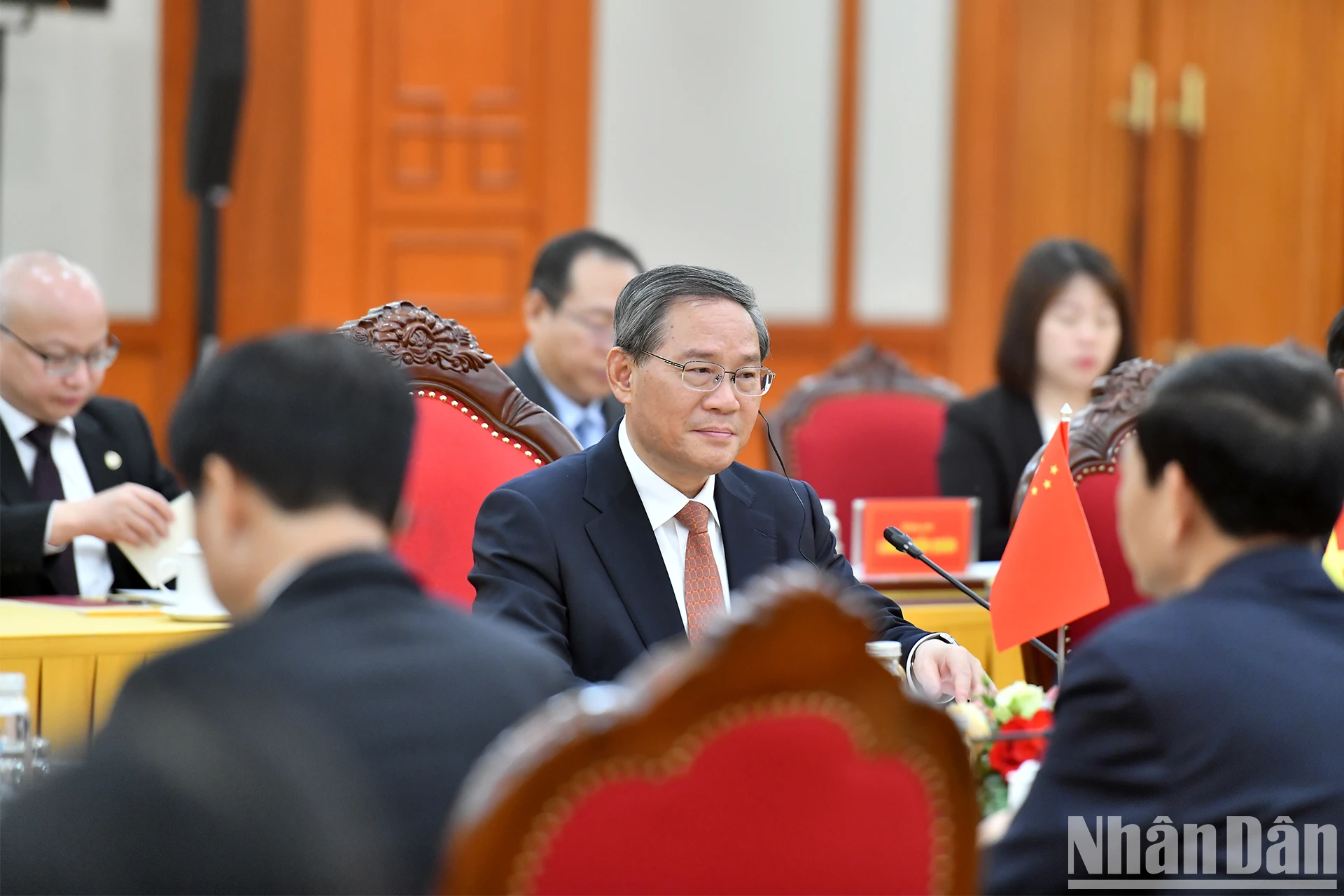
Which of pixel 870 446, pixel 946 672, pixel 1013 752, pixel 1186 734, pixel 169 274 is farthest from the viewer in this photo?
pixel 169 274

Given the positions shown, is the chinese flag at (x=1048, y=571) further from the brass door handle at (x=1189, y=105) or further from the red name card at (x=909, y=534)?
the brass door handle at (x=1189, y=105)

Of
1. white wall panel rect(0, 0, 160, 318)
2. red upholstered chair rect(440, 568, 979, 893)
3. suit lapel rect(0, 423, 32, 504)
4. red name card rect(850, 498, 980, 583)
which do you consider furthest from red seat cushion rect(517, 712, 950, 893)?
white wall panel rect(0, 0, 160, 318)

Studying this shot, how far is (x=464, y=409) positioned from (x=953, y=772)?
143 cm

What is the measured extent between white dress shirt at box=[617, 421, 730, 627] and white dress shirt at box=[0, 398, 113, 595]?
3.79 feet

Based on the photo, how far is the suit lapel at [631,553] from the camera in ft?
6.55

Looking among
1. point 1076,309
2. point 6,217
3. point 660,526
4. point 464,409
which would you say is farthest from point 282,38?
point 660,526

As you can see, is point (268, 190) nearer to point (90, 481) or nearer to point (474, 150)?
point (474, 150)

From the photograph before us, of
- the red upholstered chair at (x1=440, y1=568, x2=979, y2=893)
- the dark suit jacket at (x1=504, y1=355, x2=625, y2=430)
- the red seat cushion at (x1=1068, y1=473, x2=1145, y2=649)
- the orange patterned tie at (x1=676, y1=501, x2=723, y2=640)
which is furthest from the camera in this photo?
the dark suit jacket at (x1=504, y1=355, x2=625, y2=430)

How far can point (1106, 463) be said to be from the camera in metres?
2.65

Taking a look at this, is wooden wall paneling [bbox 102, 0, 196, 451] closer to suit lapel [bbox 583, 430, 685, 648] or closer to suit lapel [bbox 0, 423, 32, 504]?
suit lapel [bbox 0, 423, 32, 504]

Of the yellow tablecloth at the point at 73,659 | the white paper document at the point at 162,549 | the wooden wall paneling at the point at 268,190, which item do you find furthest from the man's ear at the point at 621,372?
the wooden wall paneling at the point at 268,190

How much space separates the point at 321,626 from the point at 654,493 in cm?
107

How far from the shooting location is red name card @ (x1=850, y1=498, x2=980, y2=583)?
9.40 feet

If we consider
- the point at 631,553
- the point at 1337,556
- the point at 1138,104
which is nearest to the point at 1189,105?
the point at 1138,104
